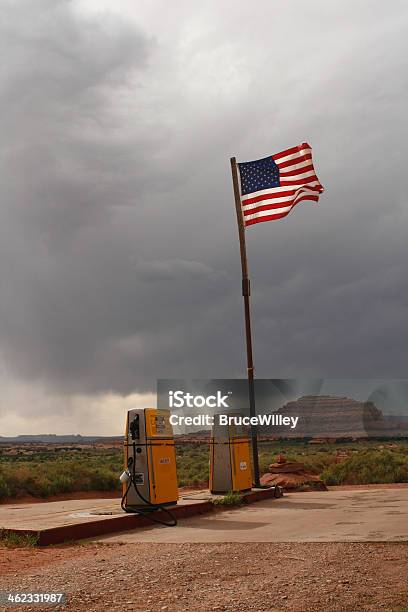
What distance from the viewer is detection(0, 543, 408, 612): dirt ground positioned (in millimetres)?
6195

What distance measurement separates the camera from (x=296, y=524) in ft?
38.3

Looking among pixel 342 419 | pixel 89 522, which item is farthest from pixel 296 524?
pixel 342 419

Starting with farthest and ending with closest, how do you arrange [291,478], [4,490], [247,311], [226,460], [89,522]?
[4,490] < [291,478] < [247,311] < [226,460] < [89,522]

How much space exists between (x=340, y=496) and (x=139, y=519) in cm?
722

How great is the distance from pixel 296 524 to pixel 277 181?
1033cm

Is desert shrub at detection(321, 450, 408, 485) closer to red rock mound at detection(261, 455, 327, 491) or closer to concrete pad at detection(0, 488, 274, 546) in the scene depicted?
red rock mound at detection(261, 455, 327, 491)

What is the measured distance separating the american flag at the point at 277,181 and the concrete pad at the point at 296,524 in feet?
25.4

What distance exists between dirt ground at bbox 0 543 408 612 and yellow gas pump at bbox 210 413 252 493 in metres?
6.77

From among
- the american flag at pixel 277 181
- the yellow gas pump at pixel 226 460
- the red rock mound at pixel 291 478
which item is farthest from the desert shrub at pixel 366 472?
the american flag at pixel 277 181

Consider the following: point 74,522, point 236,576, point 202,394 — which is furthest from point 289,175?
point 202,394

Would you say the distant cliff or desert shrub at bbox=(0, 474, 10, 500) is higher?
the distant cliff

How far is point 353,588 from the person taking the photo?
668 centimetres

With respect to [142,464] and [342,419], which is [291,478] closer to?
[142,464]

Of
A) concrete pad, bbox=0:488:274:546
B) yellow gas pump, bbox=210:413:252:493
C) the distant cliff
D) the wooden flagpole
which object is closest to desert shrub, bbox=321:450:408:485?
the wooden flagpole
